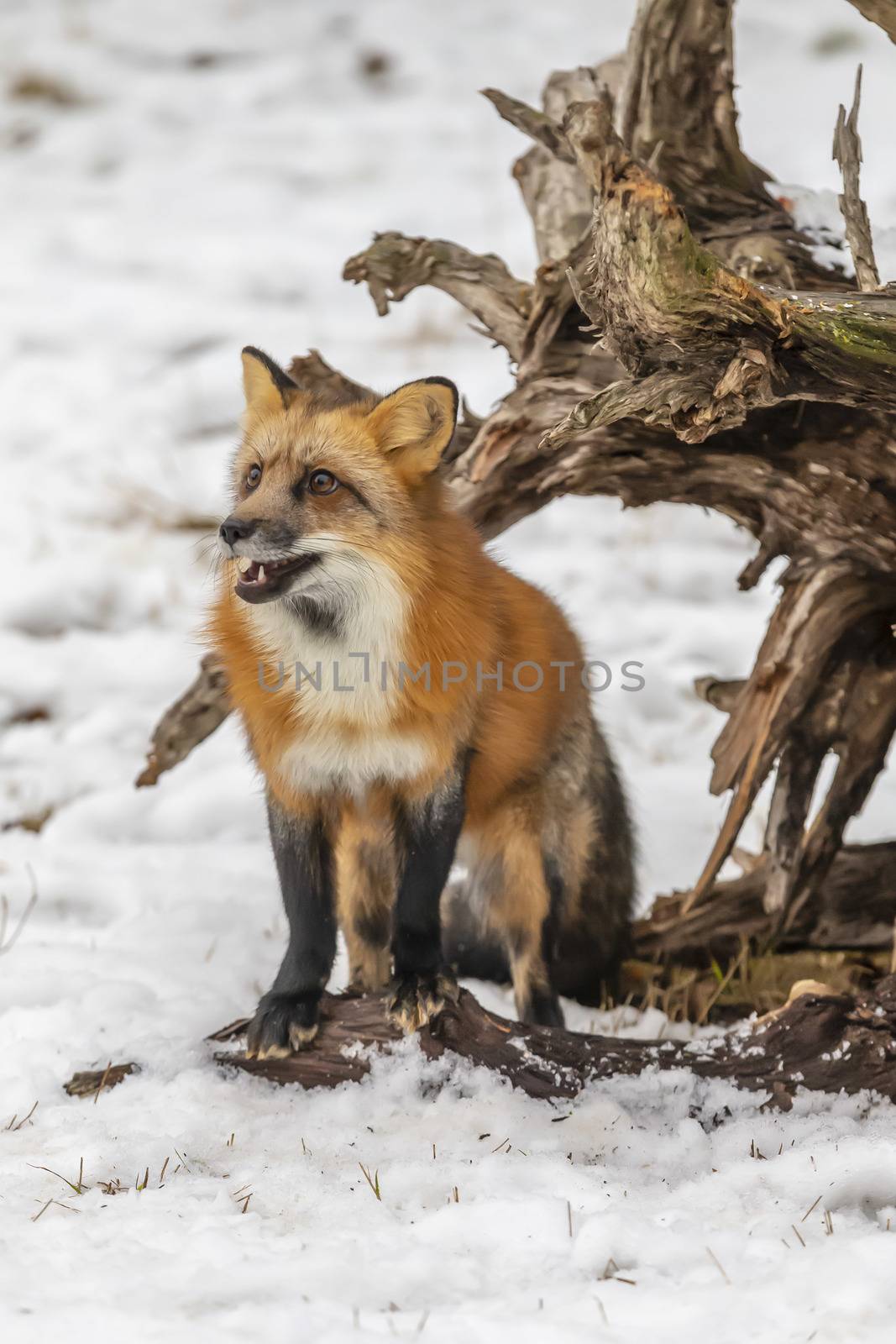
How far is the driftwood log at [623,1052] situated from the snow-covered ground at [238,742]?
85 mm

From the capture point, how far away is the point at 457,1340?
2.48 metres

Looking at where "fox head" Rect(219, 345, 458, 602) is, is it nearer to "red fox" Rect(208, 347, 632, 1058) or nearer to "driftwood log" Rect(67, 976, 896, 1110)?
"red fox" Rect(208, 347, 632, 1058)

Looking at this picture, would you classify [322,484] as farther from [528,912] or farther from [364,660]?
[528,912]

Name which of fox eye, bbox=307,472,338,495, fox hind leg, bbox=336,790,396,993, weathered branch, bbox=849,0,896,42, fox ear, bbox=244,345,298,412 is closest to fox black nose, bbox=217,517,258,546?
fox eye, bbox=307,472,338,495

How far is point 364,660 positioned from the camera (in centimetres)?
381

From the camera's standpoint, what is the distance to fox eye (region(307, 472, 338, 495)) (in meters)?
3.85

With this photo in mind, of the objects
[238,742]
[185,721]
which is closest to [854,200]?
[185,721]

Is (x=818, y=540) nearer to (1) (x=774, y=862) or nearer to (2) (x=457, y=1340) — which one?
(1) (x=774, y=862)

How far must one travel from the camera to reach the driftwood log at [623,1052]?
3.58 m

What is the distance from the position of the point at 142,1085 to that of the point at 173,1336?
4.37 feet

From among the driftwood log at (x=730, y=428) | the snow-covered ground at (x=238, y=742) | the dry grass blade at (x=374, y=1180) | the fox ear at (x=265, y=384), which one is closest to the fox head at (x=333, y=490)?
the fox ear at (x=265, y=384)

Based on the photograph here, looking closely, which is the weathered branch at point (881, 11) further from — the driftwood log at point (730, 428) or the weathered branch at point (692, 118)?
the weathered branch at point (692, 118)

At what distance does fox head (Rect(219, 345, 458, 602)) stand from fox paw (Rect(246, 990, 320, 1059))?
1.24 meters

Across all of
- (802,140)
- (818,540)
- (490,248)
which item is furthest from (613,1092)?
→ (802,140)
